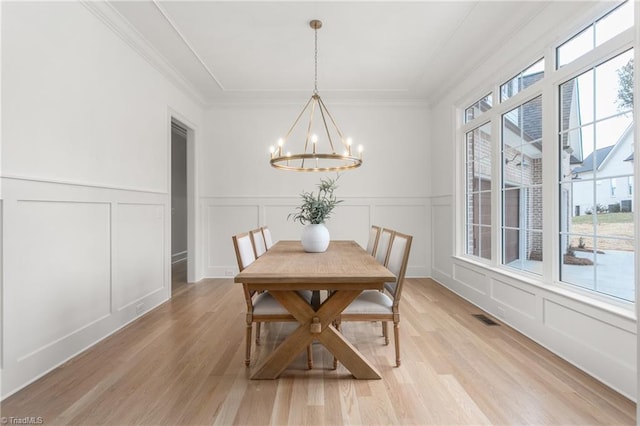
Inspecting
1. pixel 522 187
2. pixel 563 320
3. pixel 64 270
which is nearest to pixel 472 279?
pixel 522 187

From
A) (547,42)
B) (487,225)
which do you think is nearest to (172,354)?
(487,225)

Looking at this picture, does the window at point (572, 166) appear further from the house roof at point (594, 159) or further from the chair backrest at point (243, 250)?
the chair backrest at point (243, 250)

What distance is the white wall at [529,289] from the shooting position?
6.10 ft

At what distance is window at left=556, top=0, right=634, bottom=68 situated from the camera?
6.30 feet

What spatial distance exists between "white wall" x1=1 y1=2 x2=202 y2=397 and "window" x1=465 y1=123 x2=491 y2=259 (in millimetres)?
3654

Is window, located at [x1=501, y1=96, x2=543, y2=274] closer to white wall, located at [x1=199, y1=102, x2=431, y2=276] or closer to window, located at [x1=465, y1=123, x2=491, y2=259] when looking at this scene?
window, located at [x1=465, y1=123, x2=491, y2=259]

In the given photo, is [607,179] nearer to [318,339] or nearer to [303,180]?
[318,339]

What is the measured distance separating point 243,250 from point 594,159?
249 centimetres

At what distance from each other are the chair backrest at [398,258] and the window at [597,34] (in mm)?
1781

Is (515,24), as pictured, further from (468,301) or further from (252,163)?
(252,163)

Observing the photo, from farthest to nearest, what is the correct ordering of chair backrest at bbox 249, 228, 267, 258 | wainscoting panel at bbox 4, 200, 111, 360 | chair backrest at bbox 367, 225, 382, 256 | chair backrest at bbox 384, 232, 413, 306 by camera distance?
chair backrest at bbox 367, 225, 382, 256, chair backrest at bbox 249, 228, 267, 258, chair backrest at bbox 384, 232, 413, 306, wainscoting panel at bbox 4, 200, 111, 360

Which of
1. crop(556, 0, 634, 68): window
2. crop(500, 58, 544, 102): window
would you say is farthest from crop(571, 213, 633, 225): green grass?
crop(500, 58, 544, 102): window

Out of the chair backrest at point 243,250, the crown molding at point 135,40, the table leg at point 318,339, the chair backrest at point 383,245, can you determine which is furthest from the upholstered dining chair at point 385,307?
the crown molding at point 135,40

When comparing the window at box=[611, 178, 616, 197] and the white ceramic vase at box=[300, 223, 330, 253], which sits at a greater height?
the window at box=[611, 178, 616, 197]
